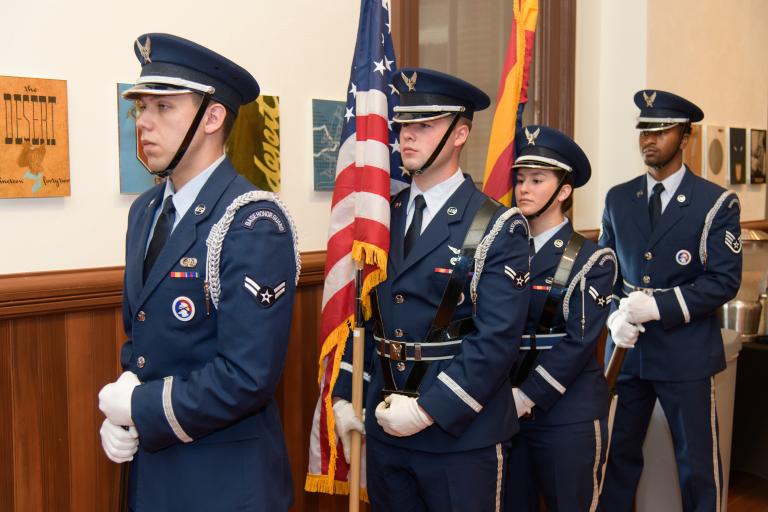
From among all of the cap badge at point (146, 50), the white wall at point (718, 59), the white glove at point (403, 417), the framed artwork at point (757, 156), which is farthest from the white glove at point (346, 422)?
the framed artwork at point (757, 156)

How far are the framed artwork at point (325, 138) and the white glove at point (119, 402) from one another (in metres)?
1.42

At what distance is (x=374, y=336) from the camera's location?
227 centimetres

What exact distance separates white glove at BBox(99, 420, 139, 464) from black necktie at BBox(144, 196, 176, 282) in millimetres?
307

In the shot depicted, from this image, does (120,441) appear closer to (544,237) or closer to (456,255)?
(456,255)

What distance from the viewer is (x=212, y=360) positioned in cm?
162

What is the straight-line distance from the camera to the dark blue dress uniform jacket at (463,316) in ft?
6.68

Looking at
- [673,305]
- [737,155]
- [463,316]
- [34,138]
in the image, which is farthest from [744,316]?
[34,138]

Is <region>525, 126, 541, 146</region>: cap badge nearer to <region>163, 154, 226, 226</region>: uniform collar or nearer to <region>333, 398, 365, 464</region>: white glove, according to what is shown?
<region>333, 398, 365, 464</region>: white glove

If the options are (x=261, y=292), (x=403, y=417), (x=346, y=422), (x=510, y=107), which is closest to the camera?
(x=261, y=292)

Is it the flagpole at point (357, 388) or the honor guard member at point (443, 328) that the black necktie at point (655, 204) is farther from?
the flagpole at point (357, 388)

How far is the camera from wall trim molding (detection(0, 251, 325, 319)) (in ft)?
6.92

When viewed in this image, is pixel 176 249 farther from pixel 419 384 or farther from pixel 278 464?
pixel 419 384

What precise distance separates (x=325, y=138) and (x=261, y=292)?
1.44m

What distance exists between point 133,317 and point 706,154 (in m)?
4.30
